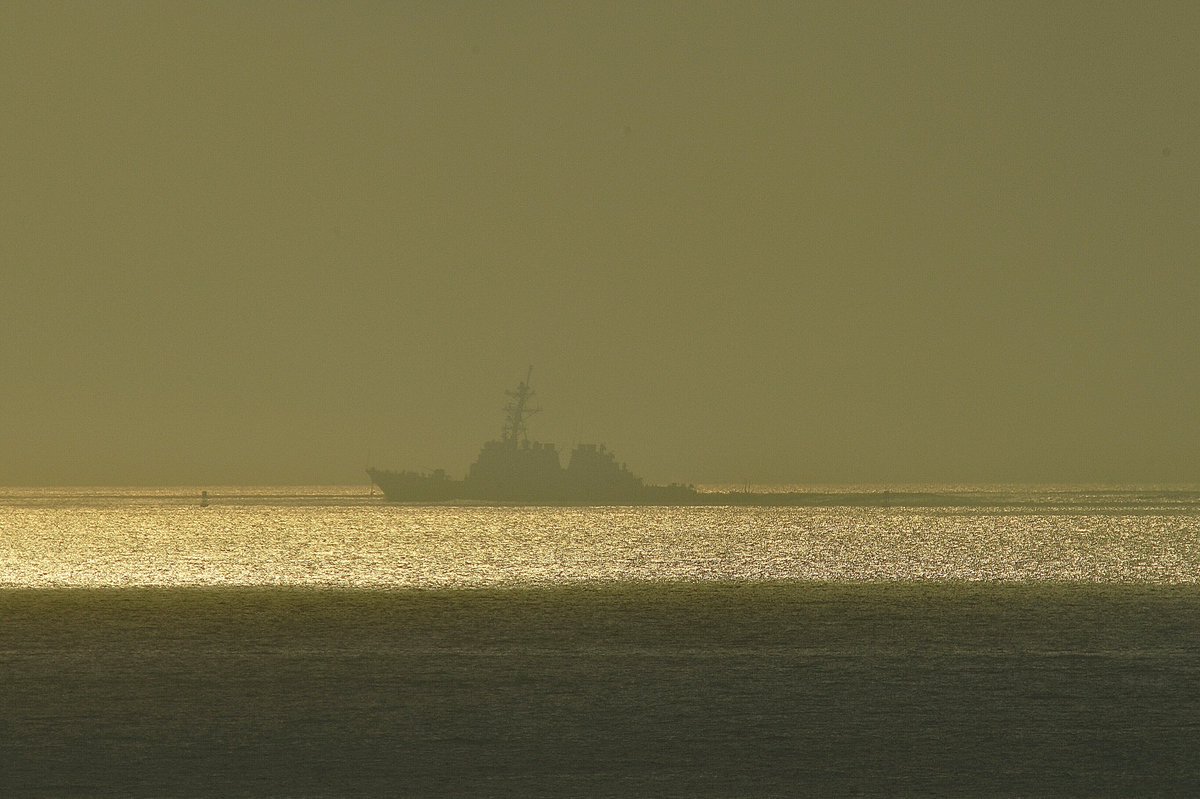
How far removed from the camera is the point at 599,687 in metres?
23.1

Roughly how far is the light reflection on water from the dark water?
824 inches

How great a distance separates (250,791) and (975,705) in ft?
38.3

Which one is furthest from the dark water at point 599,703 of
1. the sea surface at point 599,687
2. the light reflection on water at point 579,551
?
the light reflection on water at point 579,551

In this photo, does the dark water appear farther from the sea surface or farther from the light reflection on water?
the light reflection on water

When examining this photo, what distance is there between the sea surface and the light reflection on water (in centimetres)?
358

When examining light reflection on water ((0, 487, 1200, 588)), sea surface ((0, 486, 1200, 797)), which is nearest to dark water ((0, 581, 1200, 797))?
sea surface ((0, 486, 1200, 797))

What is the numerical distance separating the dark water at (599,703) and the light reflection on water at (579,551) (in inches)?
824

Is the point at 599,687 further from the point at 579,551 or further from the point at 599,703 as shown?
the point at 579,551

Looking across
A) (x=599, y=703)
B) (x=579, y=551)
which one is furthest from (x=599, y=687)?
(x=579, y=551)

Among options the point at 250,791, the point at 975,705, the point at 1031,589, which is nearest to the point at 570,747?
the point at 250,791

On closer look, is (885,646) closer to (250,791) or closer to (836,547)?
(250,791)

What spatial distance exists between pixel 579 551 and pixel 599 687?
63.0 m

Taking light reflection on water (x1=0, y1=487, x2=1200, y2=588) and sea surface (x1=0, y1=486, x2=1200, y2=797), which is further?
light reflection on water (x1=0, y1=487, x2=1200, y2=588)

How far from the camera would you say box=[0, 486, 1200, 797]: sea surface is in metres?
16.0
